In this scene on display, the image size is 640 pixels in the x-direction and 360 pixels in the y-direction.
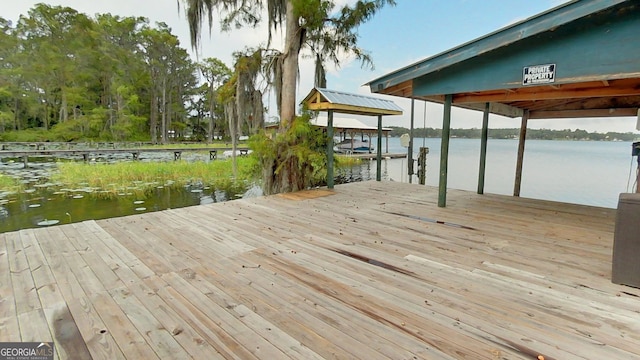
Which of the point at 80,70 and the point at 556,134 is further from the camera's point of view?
the point at 80,70

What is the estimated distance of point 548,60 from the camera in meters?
3.31

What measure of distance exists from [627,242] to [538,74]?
6.55 feet

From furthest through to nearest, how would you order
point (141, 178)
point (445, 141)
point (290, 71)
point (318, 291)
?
point (141, 178) < point (290, 71) < point (445, 141) < point (318, 291)

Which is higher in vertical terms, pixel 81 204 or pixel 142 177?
pixel 142 177

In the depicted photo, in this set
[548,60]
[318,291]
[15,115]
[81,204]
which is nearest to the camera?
[318,291]

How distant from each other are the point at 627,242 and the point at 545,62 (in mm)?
2084

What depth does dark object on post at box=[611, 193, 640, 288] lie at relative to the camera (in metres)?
2.17

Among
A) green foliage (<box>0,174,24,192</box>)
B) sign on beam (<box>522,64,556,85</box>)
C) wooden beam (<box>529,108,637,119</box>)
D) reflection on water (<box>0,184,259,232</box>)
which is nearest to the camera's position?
sign on beam (<box>522,64,556,85</box>)

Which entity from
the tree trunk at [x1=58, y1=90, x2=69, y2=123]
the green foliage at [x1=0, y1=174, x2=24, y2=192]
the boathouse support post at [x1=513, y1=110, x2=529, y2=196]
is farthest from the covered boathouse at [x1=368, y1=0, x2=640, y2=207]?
the tree trunk at [x1=58, y1=90, x2=69, y2=123]

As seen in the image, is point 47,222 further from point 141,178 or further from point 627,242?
point 627,242

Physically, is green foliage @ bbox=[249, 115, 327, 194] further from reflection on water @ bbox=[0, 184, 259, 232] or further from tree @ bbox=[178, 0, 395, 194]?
reflection on water @ bbox=[0, 184, 259, 232]

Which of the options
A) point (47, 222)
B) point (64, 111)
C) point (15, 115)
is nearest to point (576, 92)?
point (47, 222)

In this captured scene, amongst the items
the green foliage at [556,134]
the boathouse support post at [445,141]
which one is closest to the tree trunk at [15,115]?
the green foliage at [556,134]

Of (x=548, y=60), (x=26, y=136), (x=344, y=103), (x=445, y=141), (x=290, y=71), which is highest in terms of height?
(x=290, y=71)
